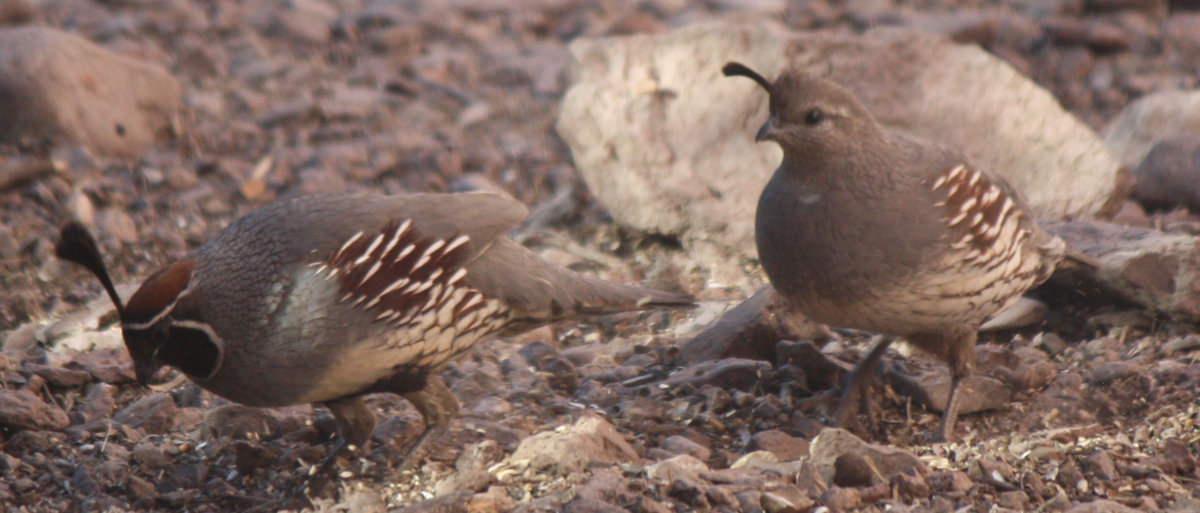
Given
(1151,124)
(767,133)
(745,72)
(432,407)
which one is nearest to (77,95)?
(432,407)

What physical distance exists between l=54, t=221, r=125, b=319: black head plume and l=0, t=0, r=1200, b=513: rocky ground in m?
0.51

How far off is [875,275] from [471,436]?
1.19m

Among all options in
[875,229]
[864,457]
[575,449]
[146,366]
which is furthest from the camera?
[875,229]

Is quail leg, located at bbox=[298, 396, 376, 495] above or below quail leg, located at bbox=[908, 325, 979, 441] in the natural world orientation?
below

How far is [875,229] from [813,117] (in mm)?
360

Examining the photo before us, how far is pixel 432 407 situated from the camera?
3850mm

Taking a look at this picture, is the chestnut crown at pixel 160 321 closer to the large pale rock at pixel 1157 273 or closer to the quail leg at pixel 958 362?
the quail leg at pixel 958 362

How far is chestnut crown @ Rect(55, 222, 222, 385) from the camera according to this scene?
140 inches

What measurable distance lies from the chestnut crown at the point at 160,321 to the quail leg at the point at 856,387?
1.77 meters

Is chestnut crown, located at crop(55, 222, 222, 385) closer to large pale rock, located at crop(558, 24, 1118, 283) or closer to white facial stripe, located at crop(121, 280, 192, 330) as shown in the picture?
white facial stripe, located at crop(121, 280, 192, 330)

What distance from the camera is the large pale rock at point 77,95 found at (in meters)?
6.12

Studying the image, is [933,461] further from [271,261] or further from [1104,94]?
[1104,94]

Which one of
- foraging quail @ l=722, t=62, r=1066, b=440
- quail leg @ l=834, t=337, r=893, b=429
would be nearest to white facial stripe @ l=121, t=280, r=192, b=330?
foraging quail @ l=722, t=62, r=1066, b=440

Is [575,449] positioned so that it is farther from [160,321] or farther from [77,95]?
[77,95]
